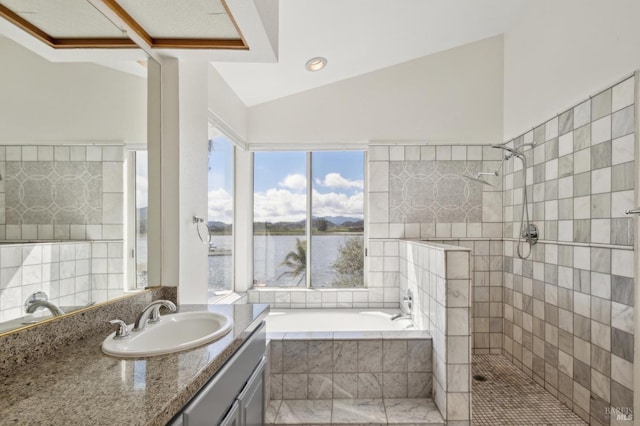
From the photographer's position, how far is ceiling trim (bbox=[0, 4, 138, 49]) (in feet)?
3.18

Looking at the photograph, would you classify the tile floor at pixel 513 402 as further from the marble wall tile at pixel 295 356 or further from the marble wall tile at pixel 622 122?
the marble wall tile at pixel 622 122

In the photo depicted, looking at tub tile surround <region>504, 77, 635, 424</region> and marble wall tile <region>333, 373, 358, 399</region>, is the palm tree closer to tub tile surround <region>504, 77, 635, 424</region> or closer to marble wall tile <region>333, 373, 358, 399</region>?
marble wall tile <region>333, 373, 358, 399</region>

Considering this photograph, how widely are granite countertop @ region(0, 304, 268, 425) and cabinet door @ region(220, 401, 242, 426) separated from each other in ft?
0.73

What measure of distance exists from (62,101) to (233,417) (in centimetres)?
127

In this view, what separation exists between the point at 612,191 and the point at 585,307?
72cm

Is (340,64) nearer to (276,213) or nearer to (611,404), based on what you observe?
(276,213)

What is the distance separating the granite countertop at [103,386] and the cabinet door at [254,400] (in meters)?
0.31

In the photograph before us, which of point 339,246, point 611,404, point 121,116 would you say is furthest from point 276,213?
point 611,404

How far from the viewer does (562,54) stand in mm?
2252

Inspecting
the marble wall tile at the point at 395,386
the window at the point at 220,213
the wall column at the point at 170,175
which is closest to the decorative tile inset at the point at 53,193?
the wall column at the point at 170,175

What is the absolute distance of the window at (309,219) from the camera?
335 centimetres

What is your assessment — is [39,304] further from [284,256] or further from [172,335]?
[284,256]

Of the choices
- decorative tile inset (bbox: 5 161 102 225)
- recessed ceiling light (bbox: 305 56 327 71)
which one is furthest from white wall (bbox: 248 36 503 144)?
decorative tile inset (bbox: 5 161 102 225)

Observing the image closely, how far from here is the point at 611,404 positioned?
1782 millimetres
